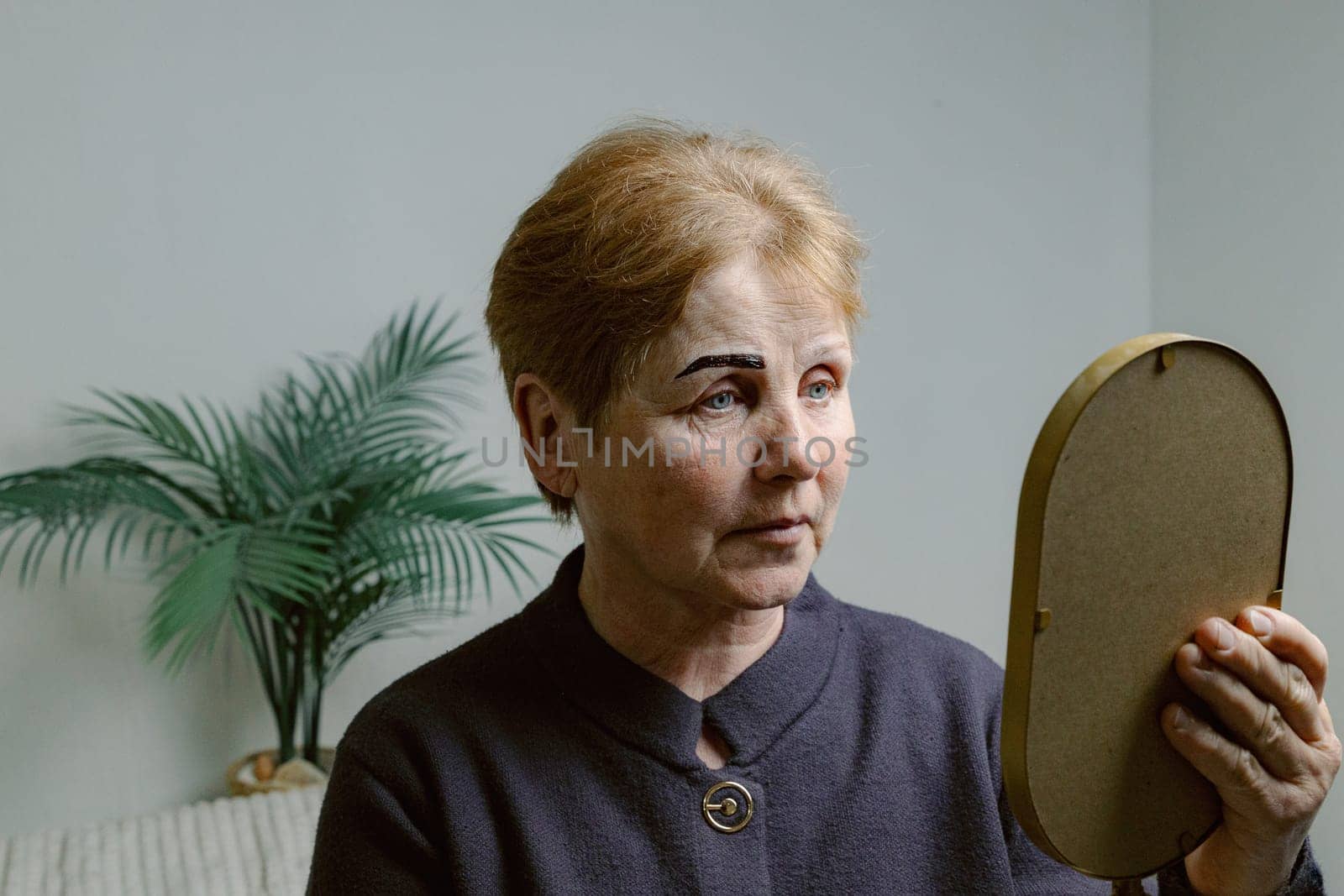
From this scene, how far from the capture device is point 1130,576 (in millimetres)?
814

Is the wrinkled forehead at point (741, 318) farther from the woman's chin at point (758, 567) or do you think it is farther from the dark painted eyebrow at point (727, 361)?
the woman's chin at point (758, 567)

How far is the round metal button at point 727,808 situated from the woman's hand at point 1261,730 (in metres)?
0.35

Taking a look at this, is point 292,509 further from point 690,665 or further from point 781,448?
point 781,448

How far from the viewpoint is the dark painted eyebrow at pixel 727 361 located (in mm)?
981

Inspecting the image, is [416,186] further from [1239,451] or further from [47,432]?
[1239,451]

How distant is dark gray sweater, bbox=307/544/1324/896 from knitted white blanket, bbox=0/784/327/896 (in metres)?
0.99

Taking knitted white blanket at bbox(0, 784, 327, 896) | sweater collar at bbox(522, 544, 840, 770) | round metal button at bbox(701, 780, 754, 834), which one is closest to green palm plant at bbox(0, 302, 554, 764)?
knitted white blanket at bbox(0, 784, 327, 896)

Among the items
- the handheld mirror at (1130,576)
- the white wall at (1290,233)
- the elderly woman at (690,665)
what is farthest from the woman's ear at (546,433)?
the white wall at (1290,233)

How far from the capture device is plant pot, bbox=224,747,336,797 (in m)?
2.62

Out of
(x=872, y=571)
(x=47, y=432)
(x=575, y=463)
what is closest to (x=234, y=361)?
(x=47, y=432)

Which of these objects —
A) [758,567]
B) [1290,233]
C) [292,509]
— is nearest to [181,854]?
[292,509]

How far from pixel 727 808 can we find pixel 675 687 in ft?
0.37

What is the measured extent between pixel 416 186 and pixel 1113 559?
2.43 metres

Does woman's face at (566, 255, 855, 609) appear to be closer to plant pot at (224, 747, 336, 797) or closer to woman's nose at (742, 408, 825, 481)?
woman's nose at (742, 408, 825, 481)
